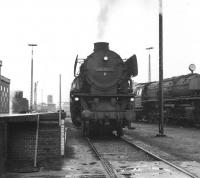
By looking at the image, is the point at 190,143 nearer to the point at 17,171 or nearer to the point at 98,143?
the point at 98,143

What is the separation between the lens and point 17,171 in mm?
8680

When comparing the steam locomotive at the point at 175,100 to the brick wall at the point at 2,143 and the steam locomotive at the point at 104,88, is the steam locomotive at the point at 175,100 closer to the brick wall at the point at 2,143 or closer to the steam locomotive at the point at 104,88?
the steam locomotive at the point at 104,88

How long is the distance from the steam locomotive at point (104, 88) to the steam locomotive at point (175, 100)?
328 inches

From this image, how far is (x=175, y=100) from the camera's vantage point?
88.8 ft

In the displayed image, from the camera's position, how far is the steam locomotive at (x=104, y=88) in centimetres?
1636

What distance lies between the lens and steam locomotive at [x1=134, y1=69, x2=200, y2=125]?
24680mm

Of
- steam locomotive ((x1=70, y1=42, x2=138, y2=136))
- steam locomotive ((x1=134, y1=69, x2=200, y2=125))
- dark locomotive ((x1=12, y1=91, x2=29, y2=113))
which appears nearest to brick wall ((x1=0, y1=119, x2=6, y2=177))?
steam locomotive ((x1=70, y1=42, x2=138, y2=136))

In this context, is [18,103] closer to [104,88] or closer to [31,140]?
[104,88]

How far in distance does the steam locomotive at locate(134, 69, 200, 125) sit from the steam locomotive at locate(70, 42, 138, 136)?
832cm

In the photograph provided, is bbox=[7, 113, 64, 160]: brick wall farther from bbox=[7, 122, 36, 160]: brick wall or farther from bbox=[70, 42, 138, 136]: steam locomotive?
bbox=[70, 42, 138, 136]: steam locomotive

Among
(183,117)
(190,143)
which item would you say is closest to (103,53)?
(190,143)

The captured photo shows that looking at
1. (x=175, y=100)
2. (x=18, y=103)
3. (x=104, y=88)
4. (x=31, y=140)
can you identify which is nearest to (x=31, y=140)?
(x=31, y=140)

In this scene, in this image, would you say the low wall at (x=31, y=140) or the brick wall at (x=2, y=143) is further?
the low wall at (x=31, y=140)

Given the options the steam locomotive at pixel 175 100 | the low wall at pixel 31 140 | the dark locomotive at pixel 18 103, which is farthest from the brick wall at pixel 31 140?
the dark locomotive at pixel 18 103
